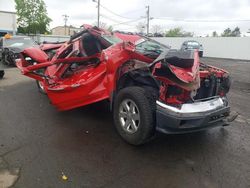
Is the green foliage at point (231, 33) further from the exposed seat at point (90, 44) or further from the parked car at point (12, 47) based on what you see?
the exposed seat at point (90, 44)

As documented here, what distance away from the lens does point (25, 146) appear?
395 cm

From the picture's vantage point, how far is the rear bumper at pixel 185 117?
3420mm

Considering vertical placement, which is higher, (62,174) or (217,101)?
(217,101)

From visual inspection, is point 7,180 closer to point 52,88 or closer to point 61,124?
point 61,124

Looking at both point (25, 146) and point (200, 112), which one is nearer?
point (200, 112)

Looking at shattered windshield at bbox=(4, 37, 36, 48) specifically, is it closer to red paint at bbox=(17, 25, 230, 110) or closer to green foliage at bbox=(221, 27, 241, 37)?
red paint at bbox=(17, 25, 230, 110)


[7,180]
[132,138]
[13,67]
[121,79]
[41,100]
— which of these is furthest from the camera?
[13,67]

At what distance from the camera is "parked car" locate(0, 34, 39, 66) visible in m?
12.9

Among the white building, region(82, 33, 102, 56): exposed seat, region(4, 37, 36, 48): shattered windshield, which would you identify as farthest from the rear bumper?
the white building

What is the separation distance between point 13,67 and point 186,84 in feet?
37.7

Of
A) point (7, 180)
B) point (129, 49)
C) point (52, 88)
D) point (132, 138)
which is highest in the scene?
point (129, 49)

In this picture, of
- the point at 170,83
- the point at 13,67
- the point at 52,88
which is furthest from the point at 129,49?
the point at 13,67

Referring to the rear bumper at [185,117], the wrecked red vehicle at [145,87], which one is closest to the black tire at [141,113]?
the wrecked red vehicle at [145,87]

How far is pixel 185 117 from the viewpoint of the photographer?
3.42 metres
